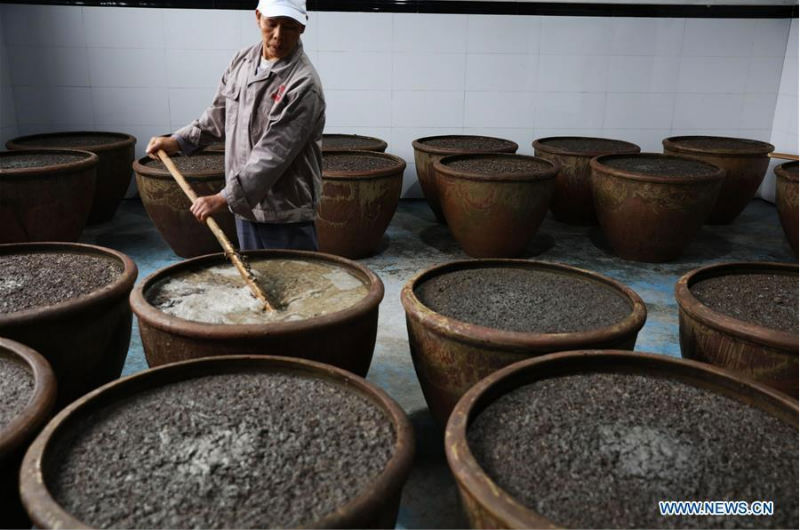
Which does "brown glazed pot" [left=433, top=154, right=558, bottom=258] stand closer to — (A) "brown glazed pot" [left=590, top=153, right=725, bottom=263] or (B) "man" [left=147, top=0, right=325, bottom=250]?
(A) "brown glazed pot" [left=590, top=153, right=725, bottom=263]

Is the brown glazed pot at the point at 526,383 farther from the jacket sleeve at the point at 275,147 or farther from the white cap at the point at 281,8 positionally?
the white cap at the point at 281,8

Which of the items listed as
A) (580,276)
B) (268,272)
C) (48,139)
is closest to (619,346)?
(580,276)

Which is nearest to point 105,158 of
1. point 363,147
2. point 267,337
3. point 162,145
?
point 363,147

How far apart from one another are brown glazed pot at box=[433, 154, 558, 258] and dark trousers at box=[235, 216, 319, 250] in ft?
5.96

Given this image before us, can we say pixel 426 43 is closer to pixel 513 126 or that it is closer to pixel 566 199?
pixel 513 126

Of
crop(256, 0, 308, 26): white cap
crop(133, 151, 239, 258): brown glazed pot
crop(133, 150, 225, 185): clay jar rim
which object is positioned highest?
crop(256, 0, 308, 26): white cap

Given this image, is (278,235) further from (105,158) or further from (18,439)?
(105,158)

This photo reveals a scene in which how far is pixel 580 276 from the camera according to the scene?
2.72 meters

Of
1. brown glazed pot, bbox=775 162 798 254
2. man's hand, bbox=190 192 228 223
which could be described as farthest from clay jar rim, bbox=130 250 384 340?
brown glazed pot, bbox=775 162 798 254

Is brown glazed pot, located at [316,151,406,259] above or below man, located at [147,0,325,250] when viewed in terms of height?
below

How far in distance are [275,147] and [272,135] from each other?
0.05m

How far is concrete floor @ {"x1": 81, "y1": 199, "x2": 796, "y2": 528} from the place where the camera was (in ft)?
8.16

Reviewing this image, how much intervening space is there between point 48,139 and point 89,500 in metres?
4.95

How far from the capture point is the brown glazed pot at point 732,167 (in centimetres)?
564
